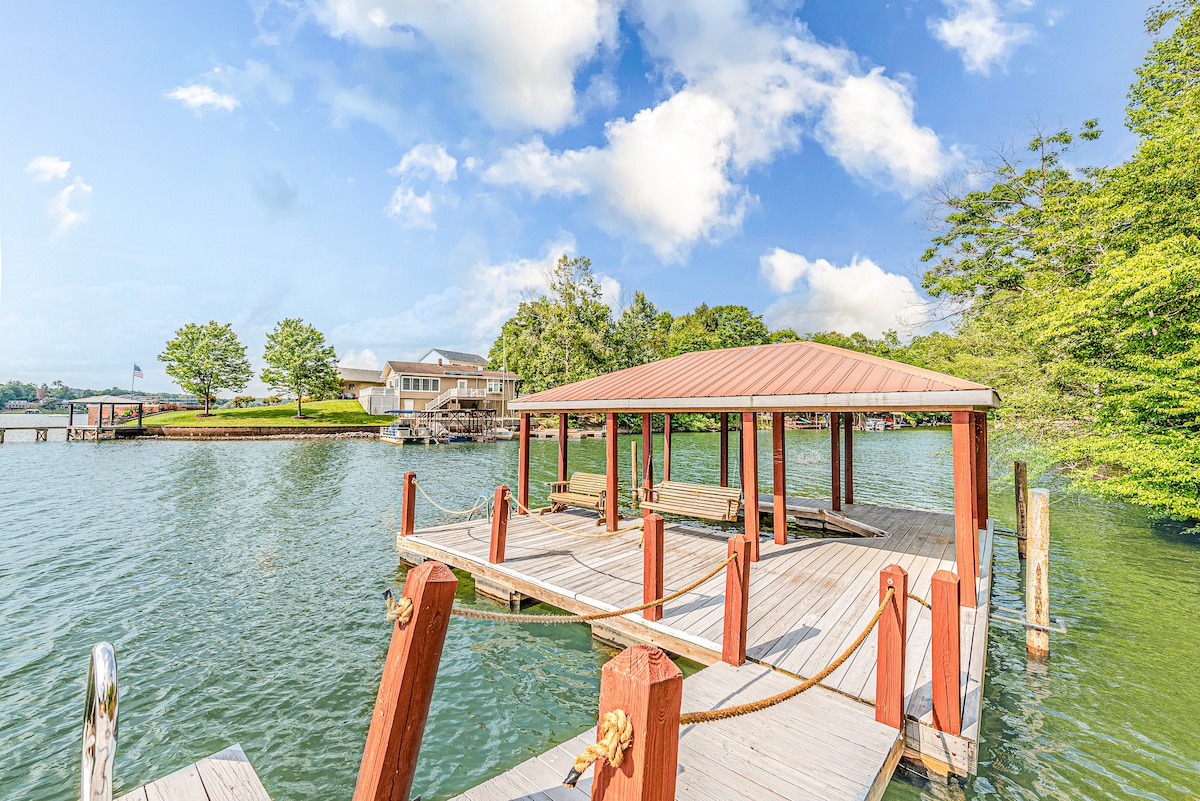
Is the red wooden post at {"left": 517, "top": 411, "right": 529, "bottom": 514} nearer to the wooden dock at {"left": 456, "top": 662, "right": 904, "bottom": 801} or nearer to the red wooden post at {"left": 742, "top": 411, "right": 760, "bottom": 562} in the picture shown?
the red wooden post at {"left": 742, "top": 411, "right": 760, "bottom": 562}

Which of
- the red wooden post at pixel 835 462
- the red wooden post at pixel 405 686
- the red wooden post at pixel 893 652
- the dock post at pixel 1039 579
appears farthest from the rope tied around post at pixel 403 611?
the red wooden post at pixel 835 462

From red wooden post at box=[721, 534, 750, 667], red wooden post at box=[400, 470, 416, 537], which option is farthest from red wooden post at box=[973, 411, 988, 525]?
red wooden post at box=[400, 470, 416, 537]

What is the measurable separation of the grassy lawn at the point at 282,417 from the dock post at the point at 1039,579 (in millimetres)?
54065

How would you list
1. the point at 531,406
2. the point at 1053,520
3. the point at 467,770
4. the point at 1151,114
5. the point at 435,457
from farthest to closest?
the point at 435,457 → the point at 1151,114 → the point at 1053,520 → the point at 531,406 → the point at 467,770

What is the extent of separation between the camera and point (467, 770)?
4.92 meters

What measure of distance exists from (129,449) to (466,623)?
4124cm

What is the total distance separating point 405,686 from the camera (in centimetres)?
274

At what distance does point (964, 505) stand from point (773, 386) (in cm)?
340

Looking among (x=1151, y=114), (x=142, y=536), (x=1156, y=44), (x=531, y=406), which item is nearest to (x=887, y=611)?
(x=531, y=406)

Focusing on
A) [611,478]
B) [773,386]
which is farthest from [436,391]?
[773,386]

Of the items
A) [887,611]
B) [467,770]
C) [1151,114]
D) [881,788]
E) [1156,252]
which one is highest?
[1151,114]

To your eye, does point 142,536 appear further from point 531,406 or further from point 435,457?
point 435,457

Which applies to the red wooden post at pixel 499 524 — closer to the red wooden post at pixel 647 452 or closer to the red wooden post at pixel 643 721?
the red wooden post at pixel 647 452

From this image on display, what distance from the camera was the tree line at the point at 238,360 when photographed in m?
54.5
